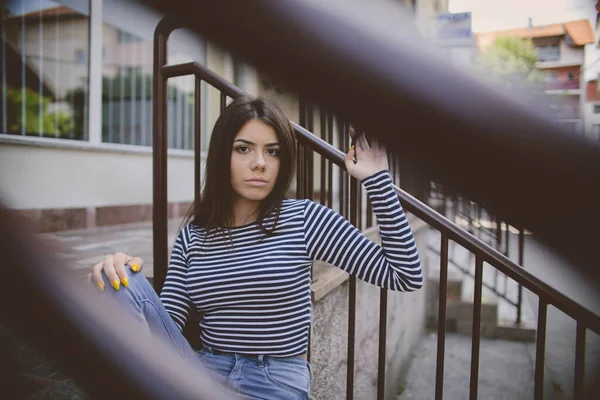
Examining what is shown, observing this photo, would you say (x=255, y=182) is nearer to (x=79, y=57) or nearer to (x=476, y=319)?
(x=476, y=319)

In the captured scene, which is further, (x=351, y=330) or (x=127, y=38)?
(x=127, y=38)

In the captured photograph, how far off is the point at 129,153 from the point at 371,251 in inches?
166

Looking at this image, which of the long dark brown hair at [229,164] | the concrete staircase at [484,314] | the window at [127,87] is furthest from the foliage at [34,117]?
the concrete staircase at [484,314]

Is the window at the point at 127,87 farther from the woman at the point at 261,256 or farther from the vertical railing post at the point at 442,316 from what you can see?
the vertical railing post at the point at 442,316

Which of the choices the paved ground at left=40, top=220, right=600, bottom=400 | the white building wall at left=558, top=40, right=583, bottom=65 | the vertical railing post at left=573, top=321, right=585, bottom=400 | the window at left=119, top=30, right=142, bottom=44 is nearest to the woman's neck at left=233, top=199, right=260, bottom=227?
the vertical railing post at left=573, top=321, right=585, bottom=400

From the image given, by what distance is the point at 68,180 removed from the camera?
13.8 feet

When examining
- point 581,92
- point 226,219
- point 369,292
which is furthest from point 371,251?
point 369,292

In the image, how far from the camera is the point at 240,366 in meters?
1.38

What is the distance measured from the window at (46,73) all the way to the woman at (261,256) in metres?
3.35

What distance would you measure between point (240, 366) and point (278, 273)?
1.03 ft

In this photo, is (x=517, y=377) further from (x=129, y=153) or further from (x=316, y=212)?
(x=129, y=153)

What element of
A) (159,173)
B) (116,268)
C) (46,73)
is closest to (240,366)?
(116,268)

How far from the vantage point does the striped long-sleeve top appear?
53.3 inches

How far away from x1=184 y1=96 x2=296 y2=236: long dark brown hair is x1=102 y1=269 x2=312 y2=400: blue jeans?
1.25 ft
